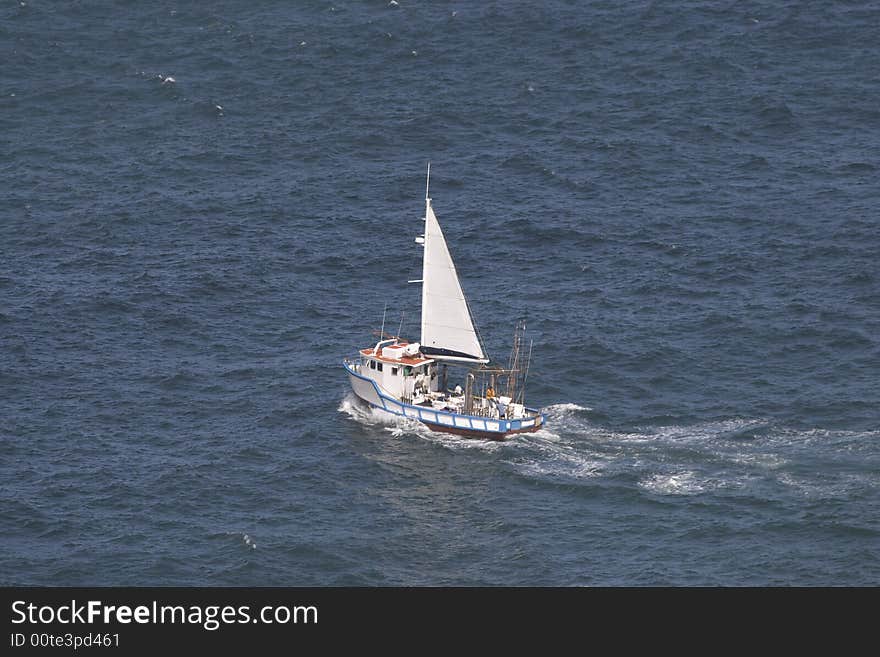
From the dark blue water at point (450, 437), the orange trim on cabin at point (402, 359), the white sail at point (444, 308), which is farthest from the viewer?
the orange trim on cabin at point (402, 359)

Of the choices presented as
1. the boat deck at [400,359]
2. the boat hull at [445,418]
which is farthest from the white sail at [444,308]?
the boat hull at [445,418]

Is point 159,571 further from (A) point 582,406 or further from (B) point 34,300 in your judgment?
(B) point 34,300

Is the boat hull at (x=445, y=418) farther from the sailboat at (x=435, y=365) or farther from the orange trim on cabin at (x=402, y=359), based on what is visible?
the orange trim on cabin at (x=402, y=359)

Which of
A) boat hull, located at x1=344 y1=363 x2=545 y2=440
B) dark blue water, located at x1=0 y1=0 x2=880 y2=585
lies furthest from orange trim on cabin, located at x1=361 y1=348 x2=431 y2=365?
dark blue water, located at x1=0 y1=0 x2=880 y2=585

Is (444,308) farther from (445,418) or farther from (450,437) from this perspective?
(450,437)

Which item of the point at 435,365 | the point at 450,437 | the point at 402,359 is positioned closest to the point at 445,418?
the point at 450,437

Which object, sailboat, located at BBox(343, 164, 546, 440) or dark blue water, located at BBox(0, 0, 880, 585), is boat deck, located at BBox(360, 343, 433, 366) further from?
dark blue water, located at BBox(0, 0, 880, 585)

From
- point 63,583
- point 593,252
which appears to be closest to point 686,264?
point 593,252
